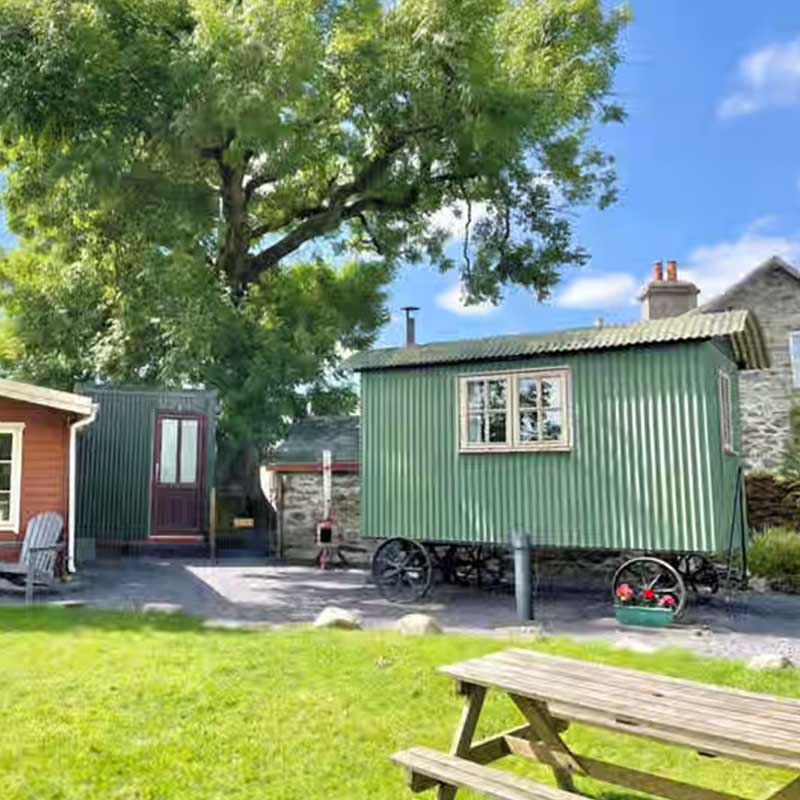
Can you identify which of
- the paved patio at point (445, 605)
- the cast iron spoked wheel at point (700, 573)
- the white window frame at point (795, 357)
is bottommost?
the paved patio at point (445, 605)

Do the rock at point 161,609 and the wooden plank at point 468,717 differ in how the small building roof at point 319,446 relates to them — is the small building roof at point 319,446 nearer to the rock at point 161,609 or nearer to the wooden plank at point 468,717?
the rock at point 161,609

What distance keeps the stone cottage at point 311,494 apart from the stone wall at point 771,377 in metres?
9.21

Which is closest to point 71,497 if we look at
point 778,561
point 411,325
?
point 411,325

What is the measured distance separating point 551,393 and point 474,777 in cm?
685

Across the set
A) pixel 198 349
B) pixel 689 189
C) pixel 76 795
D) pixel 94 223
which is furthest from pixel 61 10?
pixel 76 795

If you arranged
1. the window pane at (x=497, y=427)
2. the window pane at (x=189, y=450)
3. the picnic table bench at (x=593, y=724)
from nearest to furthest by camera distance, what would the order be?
the picnic table bench at (x=593, y=724), the window pane at (x=497, y=427), the window pane at (x=189, y=450)

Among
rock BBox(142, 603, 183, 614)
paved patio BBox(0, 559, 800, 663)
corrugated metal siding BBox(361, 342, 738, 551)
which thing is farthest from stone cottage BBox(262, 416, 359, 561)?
rock BBox(142, 603, 183, 614)

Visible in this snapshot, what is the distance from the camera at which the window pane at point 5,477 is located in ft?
36.7

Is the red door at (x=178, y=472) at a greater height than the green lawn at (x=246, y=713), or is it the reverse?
the red door at (x=178, y=472)

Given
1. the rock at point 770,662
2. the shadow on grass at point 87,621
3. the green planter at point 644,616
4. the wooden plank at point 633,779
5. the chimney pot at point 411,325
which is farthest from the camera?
the chimney pot at point 411,325

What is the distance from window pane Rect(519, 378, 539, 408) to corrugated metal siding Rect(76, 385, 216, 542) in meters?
8.03

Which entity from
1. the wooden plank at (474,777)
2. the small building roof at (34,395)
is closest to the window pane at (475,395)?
the small building roof at (34,395)

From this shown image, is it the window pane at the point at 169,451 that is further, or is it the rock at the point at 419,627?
the window pane at the point at 169,451

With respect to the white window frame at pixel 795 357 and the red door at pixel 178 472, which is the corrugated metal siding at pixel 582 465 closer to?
the red door at pixel 178 472
